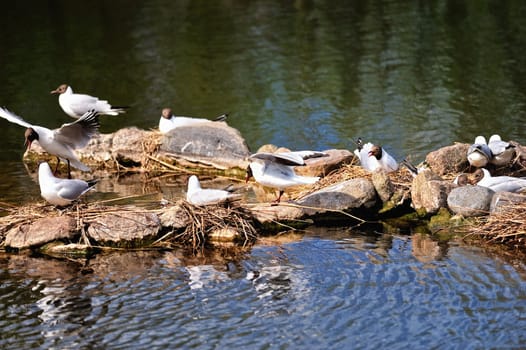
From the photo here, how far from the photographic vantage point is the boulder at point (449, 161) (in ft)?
39.4

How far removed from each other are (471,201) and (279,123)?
306 inches

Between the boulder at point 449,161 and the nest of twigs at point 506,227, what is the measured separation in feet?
6.33

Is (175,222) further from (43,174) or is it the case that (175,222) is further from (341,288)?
(341,288)

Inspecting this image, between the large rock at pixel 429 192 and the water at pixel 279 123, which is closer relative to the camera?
the water at pixel 279 123

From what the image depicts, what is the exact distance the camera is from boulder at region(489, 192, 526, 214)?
33.2 feet

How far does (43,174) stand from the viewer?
34.1 ft

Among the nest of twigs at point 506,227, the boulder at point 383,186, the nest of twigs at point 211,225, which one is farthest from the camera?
the boulder at point 383,186

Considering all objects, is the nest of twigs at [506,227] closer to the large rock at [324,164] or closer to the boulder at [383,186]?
the boulder at [383,186]

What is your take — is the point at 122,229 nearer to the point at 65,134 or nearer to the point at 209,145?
the point at 65,134

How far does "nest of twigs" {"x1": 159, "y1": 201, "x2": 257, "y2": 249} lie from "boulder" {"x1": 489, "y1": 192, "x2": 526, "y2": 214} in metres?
2.53

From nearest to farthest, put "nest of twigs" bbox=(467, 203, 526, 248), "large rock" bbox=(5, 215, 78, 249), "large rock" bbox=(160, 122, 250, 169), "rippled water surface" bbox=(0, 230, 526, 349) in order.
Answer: "rippled water surface" bbox=(0, 230, 526, 349), "nest of twigs" bbox=(467, 203, 526, 248), "large rock" bbox=(5, 215, 78, 249), "large rock" bbox=(160, 122, 250, 169)

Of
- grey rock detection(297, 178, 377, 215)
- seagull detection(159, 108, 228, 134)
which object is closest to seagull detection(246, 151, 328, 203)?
grey rock detection(297, 178, 377, 215)

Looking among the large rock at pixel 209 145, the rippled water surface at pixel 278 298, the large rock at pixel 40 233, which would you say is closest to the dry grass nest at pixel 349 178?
the rippled water surface at pixel 278 298

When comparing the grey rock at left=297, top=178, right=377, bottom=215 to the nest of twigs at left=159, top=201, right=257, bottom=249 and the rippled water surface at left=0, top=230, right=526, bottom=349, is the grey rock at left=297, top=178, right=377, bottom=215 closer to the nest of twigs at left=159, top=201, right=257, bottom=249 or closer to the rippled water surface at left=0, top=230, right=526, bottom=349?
the rippled water surface at left=0, top=230, right=526, bottom=349
